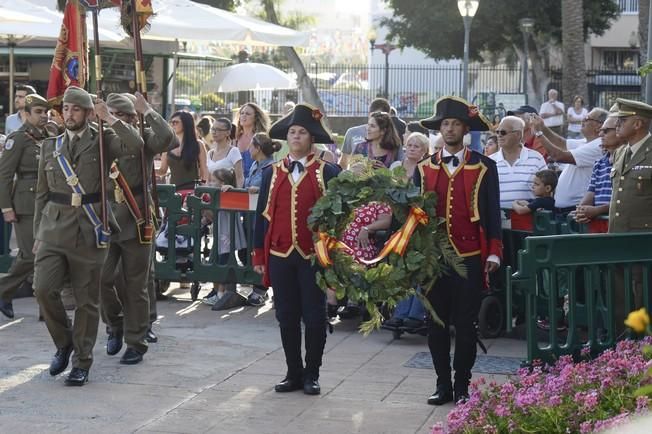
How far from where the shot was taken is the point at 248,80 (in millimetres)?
24656

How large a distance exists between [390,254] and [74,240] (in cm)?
225

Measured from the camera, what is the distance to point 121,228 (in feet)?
29.7

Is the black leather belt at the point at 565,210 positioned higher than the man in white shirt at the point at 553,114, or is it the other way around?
the man in white shirt at the point at 553,114

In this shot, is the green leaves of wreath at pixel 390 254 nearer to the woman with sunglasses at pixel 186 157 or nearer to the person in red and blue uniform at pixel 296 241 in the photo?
the person in red and blue uniform at pixel 296 241

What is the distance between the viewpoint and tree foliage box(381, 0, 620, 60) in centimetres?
4159

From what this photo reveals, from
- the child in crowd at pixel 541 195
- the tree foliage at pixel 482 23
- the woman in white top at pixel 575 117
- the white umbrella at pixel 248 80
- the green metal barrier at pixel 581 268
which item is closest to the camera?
the green metal barrier at pixel 581 268

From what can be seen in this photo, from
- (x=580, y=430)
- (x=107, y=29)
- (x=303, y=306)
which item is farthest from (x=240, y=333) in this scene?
(x=107, y=29)

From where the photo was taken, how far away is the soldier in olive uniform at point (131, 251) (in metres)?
9.06

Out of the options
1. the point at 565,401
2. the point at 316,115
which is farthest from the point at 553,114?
the point at 565,401

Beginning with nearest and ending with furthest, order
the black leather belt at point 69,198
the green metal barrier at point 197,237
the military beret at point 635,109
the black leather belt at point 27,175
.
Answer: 1. the military beret at point 635,109
2. the black leather belt at point 69,198
3. the black leather belt at point 27,175
4. the green metal barrier at point 197,237

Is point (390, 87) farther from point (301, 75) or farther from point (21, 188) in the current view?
point (21, 188)

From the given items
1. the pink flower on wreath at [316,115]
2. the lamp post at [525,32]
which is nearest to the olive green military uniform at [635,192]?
the pink flower on wreath at [316,115]

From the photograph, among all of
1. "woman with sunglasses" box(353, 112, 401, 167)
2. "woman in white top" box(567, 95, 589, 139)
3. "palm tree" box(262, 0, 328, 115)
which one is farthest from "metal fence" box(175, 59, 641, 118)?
"woman with sunglasses" box(353, 112, 401, 167)

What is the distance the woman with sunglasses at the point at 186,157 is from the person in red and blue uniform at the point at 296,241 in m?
4.15
